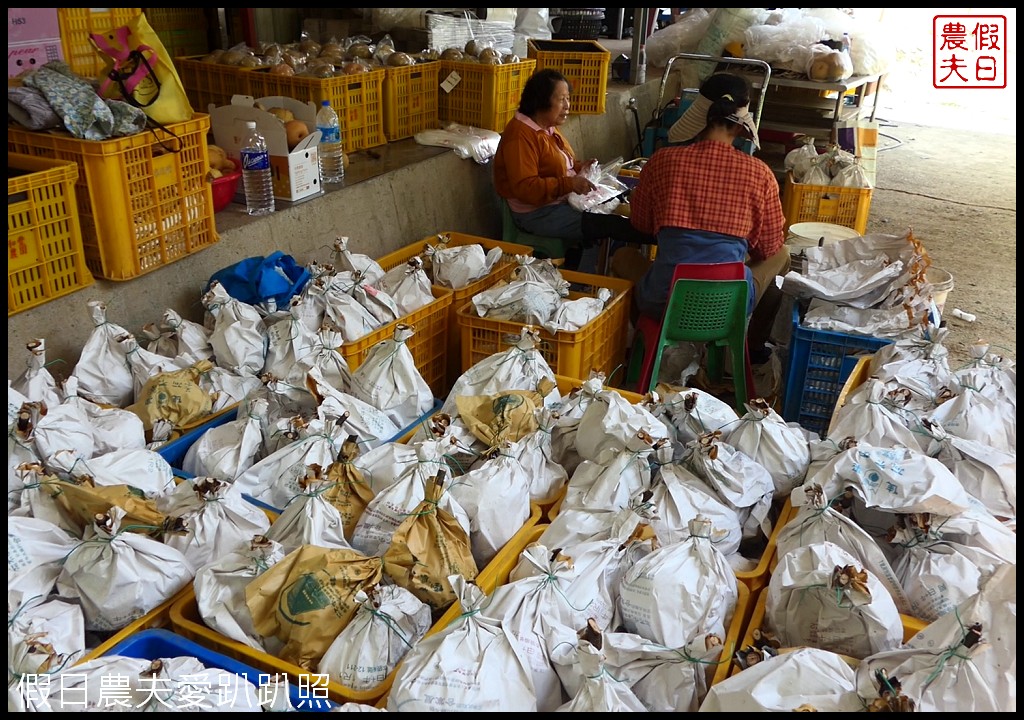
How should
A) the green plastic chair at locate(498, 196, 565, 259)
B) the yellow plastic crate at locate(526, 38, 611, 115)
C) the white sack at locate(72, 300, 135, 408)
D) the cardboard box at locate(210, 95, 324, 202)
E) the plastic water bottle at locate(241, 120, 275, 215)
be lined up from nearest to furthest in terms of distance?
the white sack at locate(72, 300, 135, 408), the plastic water bottle at locate(241, 120, 275, 215), the cardboard box at locate(210, 95, 324, 202), the green plastic chair at locate(498, 196, 565, 259), the yellow plastic crate at locate(526, 38, 611, 115)

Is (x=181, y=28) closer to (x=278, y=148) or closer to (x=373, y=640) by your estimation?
(x=278, y=148)

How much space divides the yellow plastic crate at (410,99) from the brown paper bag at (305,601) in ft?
11.8

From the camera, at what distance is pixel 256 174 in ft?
11.6

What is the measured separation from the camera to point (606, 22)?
1127 centimetres

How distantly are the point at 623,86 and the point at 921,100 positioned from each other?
741 centimetres

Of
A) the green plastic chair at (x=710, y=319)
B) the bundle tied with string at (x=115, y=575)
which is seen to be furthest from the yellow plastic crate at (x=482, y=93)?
the bundle tied with string at (x=115, y=575)

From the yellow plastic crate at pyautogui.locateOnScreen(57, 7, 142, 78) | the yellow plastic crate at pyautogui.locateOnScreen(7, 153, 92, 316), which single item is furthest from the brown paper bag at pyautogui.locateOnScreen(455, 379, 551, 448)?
the yellow plastic crate at pyautogui.locateOnScreen(57, 7, 142, 78)

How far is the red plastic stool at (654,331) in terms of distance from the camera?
329cm

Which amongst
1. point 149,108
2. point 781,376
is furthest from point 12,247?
point 781,376

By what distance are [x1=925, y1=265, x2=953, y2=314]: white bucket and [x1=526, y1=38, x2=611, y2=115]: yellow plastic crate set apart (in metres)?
2.93

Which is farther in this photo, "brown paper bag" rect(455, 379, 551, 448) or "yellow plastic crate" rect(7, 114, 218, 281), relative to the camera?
"yellow plastic crate" rect(7, 114, 218, 281)

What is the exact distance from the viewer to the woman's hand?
412 cm

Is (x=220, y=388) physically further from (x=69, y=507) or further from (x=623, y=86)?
(x=623, y=86)

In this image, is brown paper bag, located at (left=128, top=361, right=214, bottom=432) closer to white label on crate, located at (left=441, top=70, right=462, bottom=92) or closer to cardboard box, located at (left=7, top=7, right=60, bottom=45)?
cardboard box, located at (left=7, top=7, right=60, bottom=45)
